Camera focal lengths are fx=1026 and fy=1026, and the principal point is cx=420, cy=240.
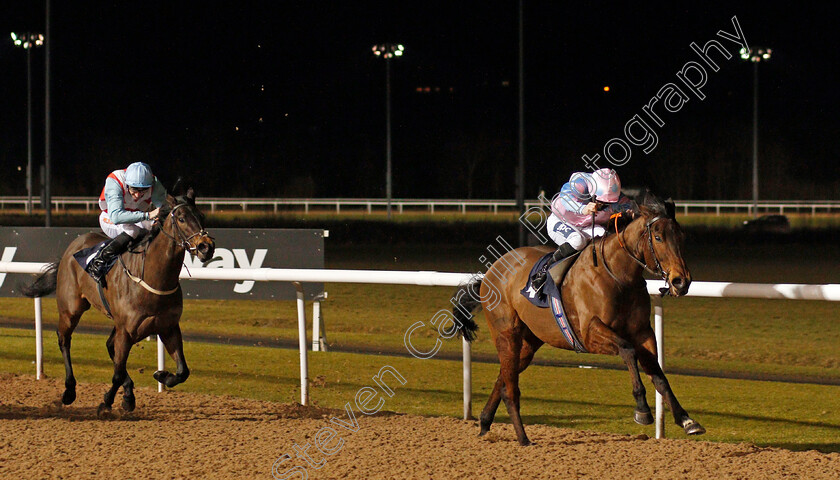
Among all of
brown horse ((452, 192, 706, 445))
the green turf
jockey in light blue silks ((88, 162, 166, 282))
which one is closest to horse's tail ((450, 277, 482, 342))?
brown horse ((452, 192, 706, 445))

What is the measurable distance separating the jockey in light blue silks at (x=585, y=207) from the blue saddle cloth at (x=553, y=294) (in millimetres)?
36

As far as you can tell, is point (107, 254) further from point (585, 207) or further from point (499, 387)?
point (585, 207)

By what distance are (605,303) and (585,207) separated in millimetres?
577

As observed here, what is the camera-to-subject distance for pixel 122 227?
616cm

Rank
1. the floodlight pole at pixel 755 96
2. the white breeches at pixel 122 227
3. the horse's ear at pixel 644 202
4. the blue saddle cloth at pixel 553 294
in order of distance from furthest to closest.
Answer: the floodlight pole at pixel 755 96 < the white breeches at pixel 122 227 < the blue saddle cloth at pixel 553 294 < the horse's ear at pixel 644 202

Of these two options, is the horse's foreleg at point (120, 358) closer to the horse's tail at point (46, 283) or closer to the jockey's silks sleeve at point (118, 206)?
the jockey's silks sleeve at point (118, 206)

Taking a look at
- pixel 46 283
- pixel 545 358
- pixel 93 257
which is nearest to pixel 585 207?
pixel 93 257

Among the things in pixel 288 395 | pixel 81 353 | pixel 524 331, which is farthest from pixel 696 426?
pixel 81 353

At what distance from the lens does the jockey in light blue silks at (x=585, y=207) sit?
4.79 m

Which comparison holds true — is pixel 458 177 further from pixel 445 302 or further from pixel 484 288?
pixel 484 288

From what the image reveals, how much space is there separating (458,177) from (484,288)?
44.1 m

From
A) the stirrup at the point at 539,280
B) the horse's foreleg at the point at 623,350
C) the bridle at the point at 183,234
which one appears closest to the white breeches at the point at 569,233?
the stirrup at the point at 539,280

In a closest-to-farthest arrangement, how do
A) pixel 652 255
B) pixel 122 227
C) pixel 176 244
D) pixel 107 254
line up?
1. pixel 652 255
2. pixel 176 244
3. pixel 107 254
4. pixel 122 227

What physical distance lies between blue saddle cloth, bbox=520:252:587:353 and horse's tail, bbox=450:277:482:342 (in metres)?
0.47
